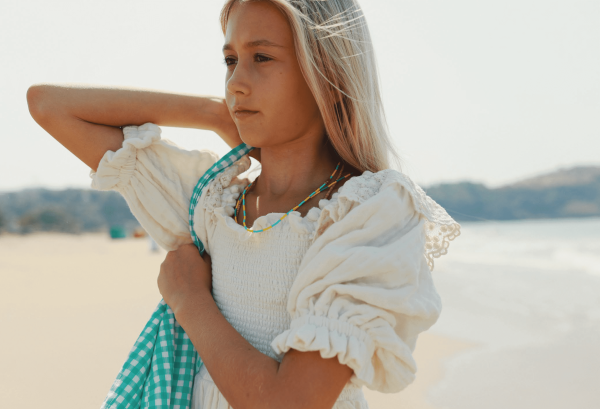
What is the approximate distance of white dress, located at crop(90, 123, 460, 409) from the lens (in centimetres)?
102

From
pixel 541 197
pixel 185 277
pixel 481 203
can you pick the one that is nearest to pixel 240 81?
pixel 185 277

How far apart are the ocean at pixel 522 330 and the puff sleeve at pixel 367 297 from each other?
10.3ft

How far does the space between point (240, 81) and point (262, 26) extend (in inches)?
6.1

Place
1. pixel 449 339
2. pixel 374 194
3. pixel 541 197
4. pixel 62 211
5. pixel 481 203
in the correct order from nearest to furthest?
pixel 374 194, pixel 449 339, pixel 481 203, pixel 541 197, pixel 62 211

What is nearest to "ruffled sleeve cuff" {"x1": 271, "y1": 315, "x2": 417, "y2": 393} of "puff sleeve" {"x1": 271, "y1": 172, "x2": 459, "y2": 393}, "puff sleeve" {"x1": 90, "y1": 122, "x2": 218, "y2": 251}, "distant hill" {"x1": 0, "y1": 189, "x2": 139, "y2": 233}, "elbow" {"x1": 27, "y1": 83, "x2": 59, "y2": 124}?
"puff sleeve" {"x1": 271, "y1": 172, "x2": 459, "y2": 393}

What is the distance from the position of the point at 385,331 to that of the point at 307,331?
156 millimetres

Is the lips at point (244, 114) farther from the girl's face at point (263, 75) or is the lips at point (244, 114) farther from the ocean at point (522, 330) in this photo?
the ocean at point (522, 330)

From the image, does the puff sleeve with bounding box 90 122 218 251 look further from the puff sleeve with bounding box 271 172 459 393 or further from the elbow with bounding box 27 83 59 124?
the puff sleeve with bounding box 271 172 459 393

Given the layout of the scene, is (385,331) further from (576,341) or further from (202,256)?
(576,341)

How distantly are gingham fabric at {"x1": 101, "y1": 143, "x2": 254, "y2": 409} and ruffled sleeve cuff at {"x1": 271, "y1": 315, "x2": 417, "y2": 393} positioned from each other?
17.3 inches

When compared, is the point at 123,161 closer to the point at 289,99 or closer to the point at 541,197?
the point at 289,99

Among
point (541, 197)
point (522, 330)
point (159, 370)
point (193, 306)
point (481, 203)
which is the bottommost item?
point (541, 197)

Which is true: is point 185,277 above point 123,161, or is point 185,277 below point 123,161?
below

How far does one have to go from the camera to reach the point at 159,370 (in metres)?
1.32
